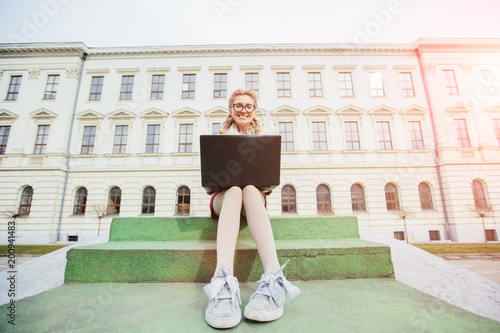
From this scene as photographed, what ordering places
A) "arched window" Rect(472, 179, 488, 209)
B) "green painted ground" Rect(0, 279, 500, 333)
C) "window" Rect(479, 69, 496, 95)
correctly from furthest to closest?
"window" Rect(479, 69, 496, 95)
"arched window" Rect(472, 179, 488, 209)
"green painted ground" Rect(0, 279, 500, 333)

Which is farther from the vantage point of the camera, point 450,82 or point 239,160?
point 450,82

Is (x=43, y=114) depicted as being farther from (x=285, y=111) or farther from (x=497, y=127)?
(x=497, y=127)

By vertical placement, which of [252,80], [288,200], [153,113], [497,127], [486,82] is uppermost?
[252,80]

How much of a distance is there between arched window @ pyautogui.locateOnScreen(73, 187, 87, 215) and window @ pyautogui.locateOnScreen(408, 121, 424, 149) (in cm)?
1798

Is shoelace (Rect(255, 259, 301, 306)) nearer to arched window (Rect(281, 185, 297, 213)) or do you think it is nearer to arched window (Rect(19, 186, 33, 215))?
arched window (Rect(281, 185, 297, 213))

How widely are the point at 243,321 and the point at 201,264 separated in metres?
0.67

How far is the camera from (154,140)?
11477mm

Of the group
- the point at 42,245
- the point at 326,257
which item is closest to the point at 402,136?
the point at 326,257

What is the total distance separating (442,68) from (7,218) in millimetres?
25110

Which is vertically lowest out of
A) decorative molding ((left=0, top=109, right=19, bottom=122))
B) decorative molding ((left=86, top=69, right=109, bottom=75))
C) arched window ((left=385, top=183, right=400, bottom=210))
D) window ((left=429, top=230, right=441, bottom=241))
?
window ((left=429, top=230, right=441, bottom=241))

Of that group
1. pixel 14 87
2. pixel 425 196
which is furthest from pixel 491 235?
pixel 14 87

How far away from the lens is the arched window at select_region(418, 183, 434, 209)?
10961mm

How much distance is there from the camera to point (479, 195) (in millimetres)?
10812

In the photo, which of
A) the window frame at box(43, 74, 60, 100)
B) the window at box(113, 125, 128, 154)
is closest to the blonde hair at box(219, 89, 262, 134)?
the window at box(113, 125, 128, 154)
